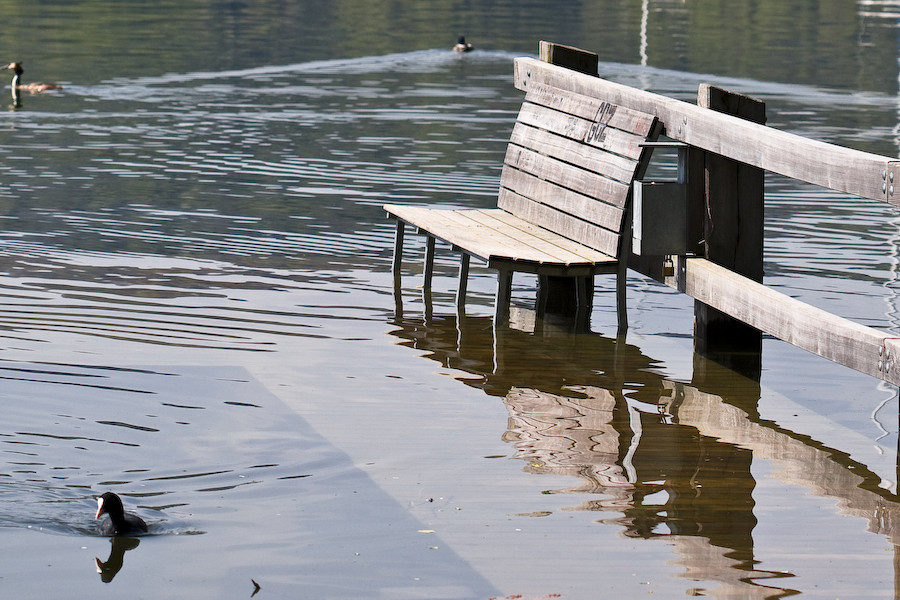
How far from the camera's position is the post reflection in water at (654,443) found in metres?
5.44

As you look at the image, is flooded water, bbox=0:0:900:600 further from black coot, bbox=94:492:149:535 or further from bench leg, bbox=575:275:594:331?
bench leg, bbox=575:275:594:331

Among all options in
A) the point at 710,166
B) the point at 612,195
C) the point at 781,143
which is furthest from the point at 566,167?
the point at 781,143

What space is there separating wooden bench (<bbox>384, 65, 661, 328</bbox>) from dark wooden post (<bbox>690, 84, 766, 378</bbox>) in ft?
1.46

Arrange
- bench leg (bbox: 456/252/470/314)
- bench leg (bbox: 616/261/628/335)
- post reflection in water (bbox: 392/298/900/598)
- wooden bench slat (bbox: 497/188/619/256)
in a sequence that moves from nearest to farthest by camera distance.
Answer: post reflection in water (bbox: 392/298/900/598) < wooden bench slat (bbox: 497/188/619/256) < bench leg (bbox: 616/261/628/335) < bench leg (bbox: 456/252/470/314)

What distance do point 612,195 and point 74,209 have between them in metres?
6.55

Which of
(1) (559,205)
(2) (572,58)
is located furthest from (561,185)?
(2) (572,58)

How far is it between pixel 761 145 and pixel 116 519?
359 centimetres

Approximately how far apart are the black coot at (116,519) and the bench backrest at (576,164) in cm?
385

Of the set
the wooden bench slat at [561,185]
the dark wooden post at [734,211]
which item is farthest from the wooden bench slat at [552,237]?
the dark wooden post at [734,211]

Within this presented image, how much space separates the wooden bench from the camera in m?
8.30

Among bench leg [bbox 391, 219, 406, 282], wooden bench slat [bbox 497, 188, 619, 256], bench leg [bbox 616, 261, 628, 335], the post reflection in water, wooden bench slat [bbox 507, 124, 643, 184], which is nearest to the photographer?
the post reflection in water

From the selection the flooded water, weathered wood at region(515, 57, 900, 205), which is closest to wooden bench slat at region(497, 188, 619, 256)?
the flooded water

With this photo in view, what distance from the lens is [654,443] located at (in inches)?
260

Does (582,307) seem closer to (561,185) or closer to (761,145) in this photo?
(561,185)
